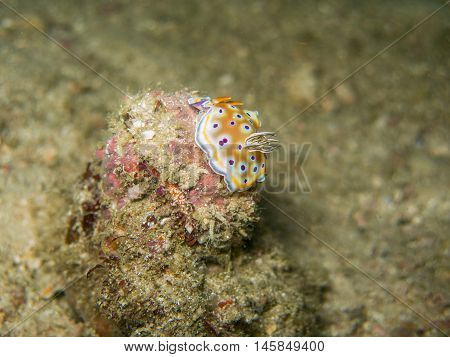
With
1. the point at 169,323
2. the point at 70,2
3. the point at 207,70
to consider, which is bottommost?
the point at 169,323

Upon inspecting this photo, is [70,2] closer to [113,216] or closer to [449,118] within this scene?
[113,216]

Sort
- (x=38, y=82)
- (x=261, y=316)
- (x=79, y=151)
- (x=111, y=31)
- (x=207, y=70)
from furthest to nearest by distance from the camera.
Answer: (x=111, y=31), (x=207, y=70), (x=38, y=82), (x=79, y=151), (x=261, y=316)

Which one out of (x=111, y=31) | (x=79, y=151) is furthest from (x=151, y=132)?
(x=111, y=31)

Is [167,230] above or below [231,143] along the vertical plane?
below
